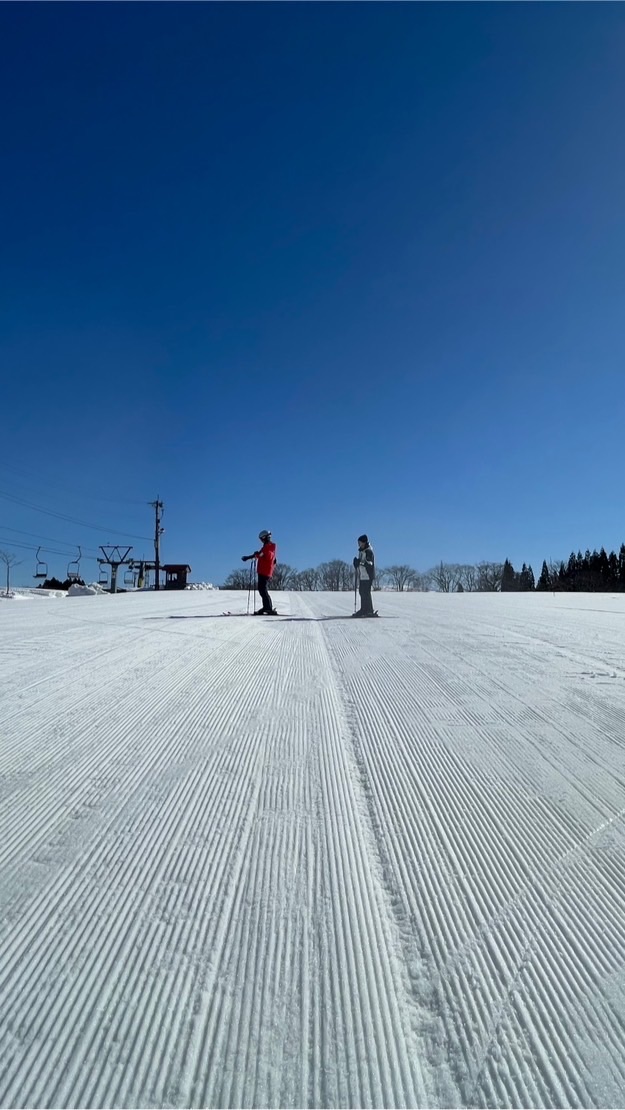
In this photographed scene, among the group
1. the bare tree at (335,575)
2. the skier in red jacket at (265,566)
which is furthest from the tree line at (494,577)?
the skier in red jacket at (265,566)

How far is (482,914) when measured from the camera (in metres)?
1.35

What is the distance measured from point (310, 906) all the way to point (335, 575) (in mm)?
73749

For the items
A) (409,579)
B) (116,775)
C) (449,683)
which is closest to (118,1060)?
(116,775)

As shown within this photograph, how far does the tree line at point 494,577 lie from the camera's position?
76.8m

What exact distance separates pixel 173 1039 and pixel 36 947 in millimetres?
429

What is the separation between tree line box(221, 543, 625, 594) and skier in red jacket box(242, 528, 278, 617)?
206 feet

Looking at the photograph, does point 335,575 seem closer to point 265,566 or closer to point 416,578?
point 416,578

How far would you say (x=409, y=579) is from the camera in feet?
299

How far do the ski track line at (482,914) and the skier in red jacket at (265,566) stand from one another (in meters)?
8.07

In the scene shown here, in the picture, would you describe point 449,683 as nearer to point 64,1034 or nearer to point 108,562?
point 64,1034

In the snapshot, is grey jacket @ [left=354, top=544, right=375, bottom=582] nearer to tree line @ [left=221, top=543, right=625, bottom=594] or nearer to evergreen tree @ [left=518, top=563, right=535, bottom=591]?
tree line @ [left=221, top=543, right=625, bottom=594]

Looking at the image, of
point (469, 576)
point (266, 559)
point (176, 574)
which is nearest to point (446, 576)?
point (469, 576)

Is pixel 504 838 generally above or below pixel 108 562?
below

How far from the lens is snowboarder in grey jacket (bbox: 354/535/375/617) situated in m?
9.71
